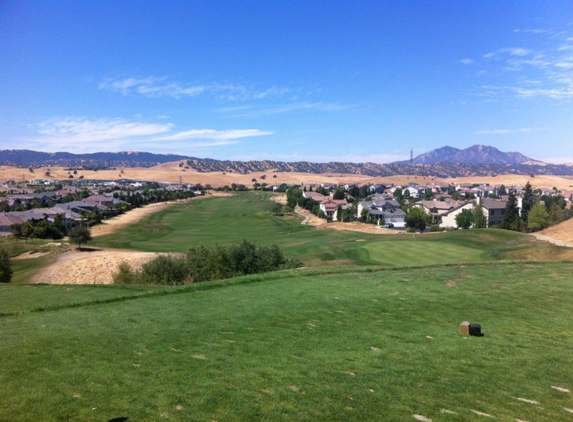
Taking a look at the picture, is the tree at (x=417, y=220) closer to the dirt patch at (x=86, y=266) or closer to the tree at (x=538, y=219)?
the tree at (x=538, y=219)

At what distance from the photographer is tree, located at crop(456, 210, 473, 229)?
9400 centimetres

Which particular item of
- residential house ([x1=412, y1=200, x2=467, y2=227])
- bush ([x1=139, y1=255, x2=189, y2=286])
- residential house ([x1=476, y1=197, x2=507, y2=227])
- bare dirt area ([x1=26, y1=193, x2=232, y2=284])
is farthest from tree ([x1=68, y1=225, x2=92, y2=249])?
residential house ([x1=476, y1=197, x2=507, y2=227])

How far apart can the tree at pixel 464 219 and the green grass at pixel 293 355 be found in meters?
75.4

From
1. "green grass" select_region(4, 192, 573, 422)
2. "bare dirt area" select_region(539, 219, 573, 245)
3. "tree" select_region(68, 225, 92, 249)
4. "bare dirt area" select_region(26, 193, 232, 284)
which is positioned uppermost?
"green grass" select_region(4, 192, 573, 422)

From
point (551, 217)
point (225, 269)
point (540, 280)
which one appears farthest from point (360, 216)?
point (540, 280)

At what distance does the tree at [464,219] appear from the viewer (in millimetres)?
94000

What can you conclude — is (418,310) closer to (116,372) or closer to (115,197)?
(116,372)

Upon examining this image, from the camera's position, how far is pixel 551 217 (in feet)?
271

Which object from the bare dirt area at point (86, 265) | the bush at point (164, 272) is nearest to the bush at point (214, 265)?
the bush at point (164, 272)

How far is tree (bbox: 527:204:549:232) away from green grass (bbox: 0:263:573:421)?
2495 inches

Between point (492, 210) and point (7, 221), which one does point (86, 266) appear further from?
point (492, 210)

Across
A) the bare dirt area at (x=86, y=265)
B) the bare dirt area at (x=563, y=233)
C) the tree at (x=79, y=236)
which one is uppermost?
the bare dirt area at (x=563, y=233)

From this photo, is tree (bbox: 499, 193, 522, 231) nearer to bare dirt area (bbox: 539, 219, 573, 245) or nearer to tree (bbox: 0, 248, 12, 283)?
bare dirt area (bbox: 539, 219, 573, 245)

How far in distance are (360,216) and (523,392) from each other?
4014 inches
